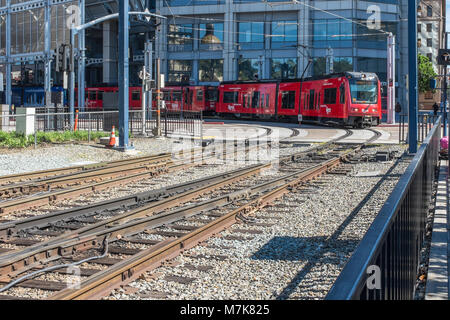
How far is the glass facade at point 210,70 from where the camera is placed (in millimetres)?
72000

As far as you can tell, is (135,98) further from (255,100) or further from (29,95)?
(29,95)

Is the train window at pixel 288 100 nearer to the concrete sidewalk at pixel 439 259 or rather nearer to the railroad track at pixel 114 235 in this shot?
the railroad track at pixel 114 235

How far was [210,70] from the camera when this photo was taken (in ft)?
238

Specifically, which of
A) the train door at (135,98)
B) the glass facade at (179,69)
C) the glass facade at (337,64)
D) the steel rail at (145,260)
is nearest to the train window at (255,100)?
the train door at (135,98)

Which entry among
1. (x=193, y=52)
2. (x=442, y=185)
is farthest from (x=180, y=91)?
(x=442, y=185)

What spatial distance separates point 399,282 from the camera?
4.99 meters

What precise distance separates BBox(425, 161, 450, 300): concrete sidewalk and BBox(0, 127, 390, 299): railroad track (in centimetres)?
297

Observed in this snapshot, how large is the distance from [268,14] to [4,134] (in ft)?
162

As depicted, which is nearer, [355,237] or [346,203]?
[355,237]

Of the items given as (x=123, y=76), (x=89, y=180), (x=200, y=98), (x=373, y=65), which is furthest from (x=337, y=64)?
(x=89, y=180)

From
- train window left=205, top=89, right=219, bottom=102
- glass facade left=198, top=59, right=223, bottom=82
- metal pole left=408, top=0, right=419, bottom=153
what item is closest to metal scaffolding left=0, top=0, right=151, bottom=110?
train window left=205, top=89, right=219, bottom=102

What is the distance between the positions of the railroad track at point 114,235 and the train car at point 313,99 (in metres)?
22.6

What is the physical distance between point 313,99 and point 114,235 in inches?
1255
